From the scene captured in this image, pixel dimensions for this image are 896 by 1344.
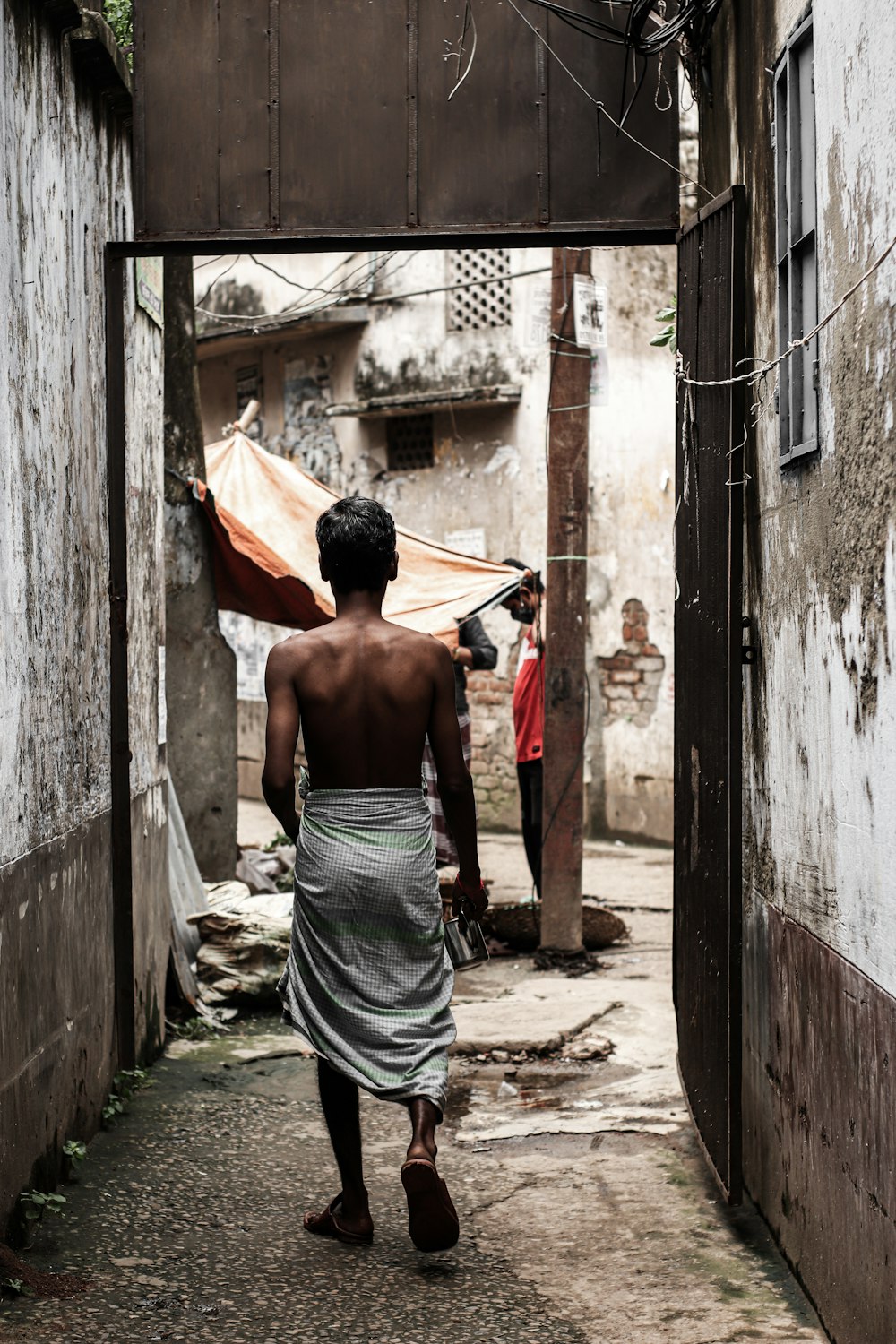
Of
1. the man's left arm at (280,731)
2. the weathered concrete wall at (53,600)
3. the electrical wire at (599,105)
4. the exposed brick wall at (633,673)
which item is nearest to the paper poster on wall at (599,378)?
the weathered concrete wall at (53,600)

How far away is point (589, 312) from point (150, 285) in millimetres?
2788

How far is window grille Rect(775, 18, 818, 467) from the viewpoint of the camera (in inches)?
135

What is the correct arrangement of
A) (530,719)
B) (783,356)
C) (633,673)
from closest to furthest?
1. (783,356)
2. (530,719)
3. (633,673)

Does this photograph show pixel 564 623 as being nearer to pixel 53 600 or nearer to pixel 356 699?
pixel 53 600

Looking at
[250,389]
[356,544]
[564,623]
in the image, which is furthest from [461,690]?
[250,389]

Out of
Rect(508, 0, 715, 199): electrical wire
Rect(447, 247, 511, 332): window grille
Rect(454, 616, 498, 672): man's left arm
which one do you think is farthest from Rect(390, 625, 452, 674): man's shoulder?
Rect(447, 247, 511, 332): window grille

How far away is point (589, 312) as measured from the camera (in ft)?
26.1

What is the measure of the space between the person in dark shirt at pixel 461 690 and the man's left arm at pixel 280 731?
4.37m

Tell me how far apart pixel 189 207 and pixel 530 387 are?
9575 mm

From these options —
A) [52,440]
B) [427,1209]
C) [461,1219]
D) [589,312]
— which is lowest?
[461,1219]

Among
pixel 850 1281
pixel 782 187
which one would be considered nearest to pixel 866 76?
pixel 782 187

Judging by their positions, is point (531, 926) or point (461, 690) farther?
point (461, 690)

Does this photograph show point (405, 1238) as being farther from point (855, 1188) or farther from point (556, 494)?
point (556, 494)

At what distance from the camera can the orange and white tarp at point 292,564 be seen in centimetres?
845
